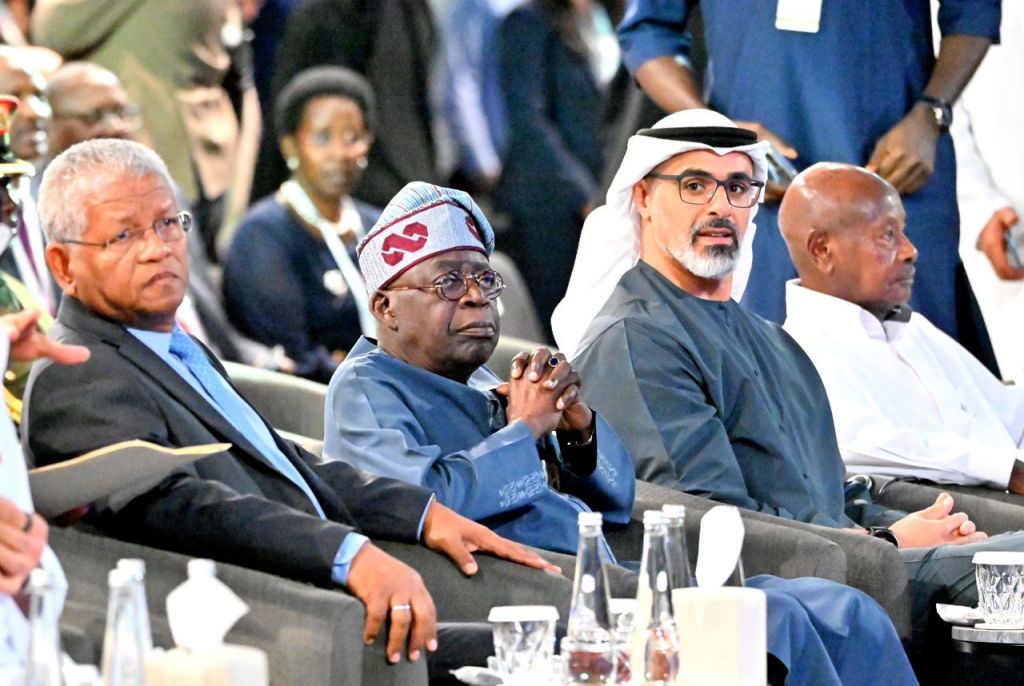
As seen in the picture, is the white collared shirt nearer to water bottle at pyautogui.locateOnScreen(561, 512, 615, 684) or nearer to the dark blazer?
the dark blazer

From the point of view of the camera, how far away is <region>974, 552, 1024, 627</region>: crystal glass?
375 cm

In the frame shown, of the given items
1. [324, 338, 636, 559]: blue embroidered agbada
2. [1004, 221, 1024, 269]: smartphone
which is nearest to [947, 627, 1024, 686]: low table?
[324, 338, 636, 559]: blue embroidered agbada

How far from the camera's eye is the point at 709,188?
4.64 m

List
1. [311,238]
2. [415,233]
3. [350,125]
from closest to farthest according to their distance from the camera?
[415,233] < [311,238] < [350,125]

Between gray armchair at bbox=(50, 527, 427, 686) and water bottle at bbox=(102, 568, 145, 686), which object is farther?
gray armchair at bbox=(50, 527, 427, 686)

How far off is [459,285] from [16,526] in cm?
140

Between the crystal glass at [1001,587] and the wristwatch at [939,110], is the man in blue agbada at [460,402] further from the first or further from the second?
the wristwatch at [939,110]

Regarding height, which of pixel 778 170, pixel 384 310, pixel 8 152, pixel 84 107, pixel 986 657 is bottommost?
pixel 986 657

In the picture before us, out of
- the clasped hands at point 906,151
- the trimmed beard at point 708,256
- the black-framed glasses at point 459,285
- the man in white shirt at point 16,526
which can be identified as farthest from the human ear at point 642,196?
the man in white shirt at point 16,526

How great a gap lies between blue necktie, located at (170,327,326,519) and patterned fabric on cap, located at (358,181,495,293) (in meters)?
0.52

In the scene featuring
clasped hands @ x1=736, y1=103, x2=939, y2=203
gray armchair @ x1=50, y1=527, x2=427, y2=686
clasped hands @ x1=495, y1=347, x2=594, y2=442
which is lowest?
gray armchair @ x1=50, y1=527, x2=427, y2=686

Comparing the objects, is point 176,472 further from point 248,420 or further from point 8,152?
point 8,152

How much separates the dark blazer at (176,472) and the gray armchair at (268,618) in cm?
8

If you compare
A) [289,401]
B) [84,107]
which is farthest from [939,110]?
[84,107]
